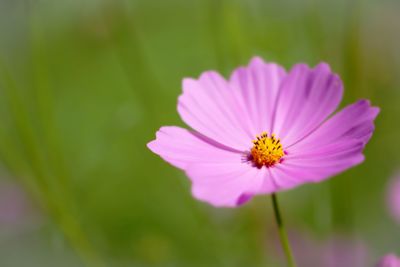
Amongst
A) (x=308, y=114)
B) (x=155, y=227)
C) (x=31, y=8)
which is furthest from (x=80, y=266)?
(x=308, y=114)

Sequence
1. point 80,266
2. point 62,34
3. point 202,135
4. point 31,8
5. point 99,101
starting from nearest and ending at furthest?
point 202,135 < point 31,8 < point 80,266 < point 99,101 < point 62,34

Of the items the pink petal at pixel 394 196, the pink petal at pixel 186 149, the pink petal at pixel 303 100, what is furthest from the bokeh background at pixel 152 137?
the pink petal at pixel 186 149

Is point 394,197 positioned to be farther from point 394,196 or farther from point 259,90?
point 259,90

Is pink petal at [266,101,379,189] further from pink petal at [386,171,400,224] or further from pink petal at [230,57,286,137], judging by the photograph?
pink petal at [386,171,400,224]

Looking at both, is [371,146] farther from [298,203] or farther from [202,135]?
[202,135]

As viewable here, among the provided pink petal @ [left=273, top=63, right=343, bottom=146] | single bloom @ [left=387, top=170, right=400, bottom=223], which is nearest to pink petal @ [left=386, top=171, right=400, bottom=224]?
single bloom @ [left=387, top=170, right=400, bottom=223]

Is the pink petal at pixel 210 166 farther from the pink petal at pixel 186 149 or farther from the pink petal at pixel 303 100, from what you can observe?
the pink petal at pixel 303 100
